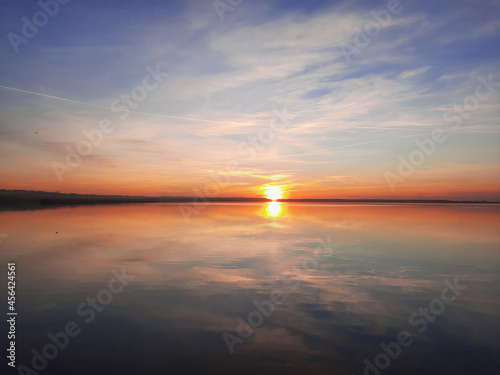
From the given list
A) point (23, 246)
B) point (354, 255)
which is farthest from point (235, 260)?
point (23, 246)

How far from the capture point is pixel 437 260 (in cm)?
1869

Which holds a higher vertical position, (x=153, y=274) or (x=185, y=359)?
(x=153, y=274)

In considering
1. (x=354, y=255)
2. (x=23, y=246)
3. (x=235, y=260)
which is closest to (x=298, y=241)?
(x=354, y=255)

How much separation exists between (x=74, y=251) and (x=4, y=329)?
12.1m

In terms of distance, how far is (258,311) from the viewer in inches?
421

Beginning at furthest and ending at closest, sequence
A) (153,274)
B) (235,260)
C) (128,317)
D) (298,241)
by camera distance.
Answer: (298,241), (235,260), (153,274), (128,317)

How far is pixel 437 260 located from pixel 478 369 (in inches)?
486

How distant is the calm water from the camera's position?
25.1 ft

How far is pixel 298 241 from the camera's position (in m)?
25.6

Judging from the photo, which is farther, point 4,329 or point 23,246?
point 23,246

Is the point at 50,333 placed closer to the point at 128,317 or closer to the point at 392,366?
the point at 128,317

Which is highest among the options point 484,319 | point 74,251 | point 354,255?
point 354,255

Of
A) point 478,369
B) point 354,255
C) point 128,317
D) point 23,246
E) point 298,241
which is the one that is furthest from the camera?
point 298,241

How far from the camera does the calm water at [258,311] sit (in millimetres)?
7652
